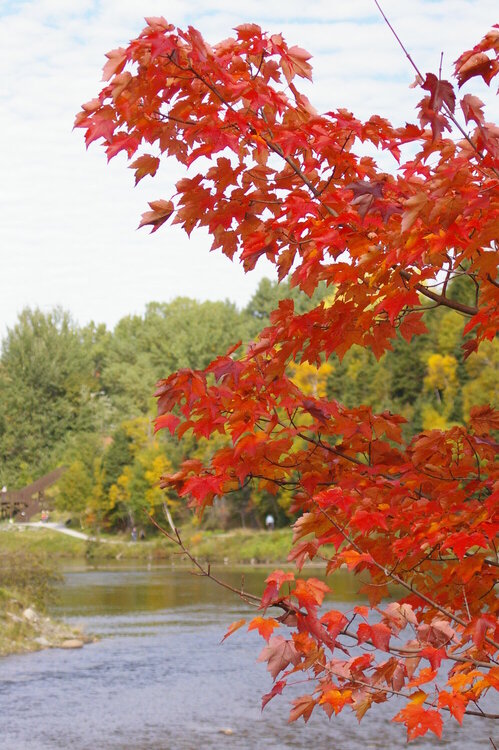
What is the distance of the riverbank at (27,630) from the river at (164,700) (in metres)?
0.41

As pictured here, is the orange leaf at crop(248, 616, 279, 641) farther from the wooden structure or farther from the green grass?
the wooden structure

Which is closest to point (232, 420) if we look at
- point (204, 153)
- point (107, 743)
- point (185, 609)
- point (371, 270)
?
point (371, 270)

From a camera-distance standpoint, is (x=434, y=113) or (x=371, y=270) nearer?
(x=434, y=113)

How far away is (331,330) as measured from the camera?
3.67 metres

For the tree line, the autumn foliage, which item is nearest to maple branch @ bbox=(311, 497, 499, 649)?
the autumn foliage

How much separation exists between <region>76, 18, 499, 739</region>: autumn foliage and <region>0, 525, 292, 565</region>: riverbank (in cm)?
2914

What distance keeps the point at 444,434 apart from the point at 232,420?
1027mm

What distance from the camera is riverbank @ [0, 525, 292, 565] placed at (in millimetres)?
34281

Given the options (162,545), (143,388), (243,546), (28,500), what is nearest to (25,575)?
(243,546)

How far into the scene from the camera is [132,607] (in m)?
22.3

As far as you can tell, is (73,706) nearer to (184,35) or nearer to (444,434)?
(444,434)

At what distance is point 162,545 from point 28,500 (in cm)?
1364

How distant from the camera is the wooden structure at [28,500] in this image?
49.3 m

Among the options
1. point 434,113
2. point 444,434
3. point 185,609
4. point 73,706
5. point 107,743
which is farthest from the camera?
point 185,609
